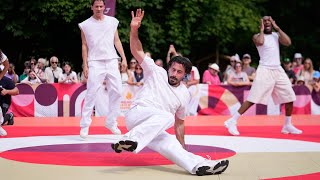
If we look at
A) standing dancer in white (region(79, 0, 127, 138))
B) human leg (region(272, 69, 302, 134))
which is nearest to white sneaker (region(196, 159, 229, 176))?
standing dancer in white (region(79, 0, 127, 138))

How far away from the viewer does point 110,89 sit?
32.5ft

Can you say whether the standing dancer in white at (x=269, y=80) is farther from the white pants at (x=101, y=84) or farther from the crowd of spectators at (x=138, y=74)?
the crowd of spectators at (x=138, y=74)

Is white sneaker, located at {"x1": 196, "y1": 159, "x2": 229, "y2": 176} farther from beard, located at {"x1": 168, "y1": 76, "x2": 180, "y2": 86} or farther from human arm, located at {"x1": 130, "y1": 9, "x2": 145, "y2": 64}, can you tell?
human arm, located at {"x1": 130, "y1": 9, "x2": 145, "y2": 64}

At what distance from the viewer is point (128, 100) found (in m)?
15.7

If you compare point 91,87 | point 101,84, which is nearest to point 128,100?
point 101,84

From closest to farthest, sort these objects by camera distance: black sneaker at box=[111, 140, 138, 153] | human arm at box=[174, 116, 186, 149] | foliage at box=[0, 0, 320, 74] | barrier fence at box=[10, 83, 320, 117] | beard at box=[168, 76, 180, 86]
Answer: black sneaker at box=[111, 140, 138, 153]
beard at box=[168, 76, 180, 86]
human arm at box=[174, 116, 186, 149]
barrier fence at box=[10, 83, 320, 117]
foliage at box=[0, 0, 320, 74]

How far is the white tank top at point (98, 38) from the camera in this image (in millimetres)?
9734

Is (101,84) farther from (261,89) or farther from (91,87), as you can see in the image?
(261,89)

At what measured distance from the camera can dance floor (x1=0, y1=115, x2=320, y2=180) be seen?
20.7 ft

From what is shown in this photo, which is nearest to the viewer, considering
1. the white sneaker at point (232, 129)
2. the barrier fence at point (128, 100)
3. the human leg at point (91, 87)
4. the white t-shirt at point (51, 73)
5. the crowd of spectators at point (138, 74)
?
the human leg at point (91, 87)

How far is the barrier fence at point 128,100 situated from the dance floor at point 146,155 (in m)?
3.18

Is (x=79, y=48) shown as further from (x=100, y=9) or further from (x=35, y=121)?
(x=100, y=9)

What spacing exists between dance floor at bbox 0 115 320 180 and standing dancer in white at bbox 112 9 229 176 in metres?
0.21

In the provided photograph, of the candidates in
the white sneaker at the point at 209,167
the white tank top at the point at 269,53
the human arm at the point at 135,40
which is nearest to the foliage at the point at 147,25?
the white tank top at the point at 269,53
